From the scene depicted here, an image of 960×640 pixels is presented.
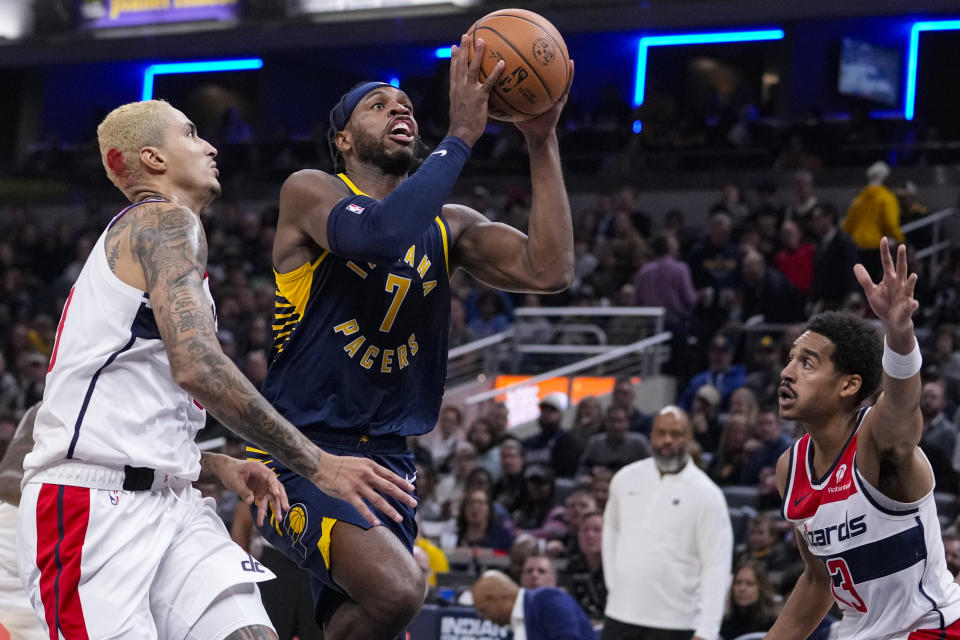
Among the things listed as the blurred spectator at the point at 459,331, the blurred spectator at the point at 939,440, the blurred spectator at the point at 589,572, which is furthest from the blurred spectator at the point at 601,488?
the blurred spectator at the point at 459,331

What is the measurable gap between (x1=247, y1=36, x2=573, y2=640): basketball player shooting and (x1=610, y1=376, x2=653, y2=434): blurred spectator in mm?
6996

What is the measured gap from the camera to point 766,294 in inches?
486

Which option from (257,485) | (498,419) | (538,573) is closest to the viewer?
(257,485)

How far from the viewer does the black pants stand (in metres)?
7.27

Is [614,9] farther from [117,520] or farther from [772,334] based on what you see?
[117,520]

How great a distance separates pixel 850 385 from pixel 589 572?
5.02 metres

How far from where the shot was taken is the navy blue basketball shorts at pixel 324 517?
3.92 metres

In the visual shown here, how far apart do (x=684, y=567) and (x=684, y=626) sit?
33 centimetres

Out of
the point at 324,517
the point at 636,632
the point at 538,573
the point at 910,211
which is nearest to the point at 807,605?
the point at 324,517

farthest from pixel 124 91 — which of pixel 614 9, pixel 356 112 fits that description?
pixel 356 112

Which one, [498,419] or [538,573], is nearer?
[538,573]

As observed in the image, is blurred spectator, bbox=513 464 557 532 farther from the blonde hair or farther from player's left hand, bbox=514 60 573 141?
the blonde hair

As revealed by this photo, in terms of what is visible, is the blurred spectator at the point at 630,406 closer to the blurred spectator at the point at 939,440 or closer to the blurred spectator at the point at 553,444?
the blurred spectator at the point at 553,444

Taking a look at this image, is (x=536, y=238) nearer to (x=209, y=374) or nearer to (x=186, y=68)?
(x=209, y=374)
